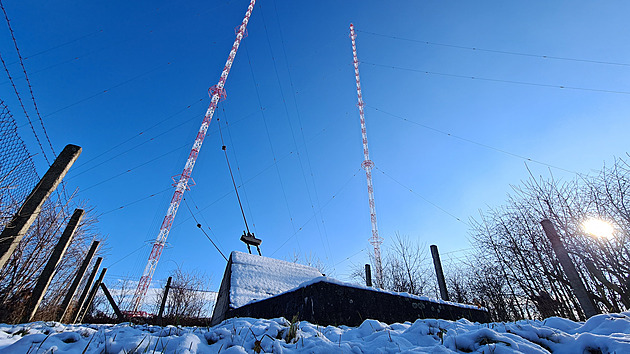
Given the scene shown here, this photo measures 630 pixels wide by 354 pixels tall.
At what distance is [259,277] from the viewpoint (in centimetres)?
579

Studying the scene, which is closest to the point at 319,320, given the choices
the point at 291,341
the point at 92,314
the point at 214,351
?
the point at 291,341

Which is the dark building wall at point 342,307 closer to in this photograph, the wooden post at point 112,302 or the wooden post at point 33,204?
the wooden post at point 33,204

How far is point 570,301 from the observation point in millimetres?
11117

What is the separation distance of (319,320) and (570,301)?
1379cm

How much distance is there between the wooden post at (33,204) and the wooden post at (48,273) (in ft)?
9.14

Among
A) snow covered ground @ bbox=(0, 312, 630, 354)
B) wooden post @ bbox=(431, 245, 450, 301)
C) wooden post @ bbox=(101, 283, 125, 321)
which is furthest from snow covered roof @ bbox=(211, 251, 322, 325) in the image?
wooden post @ bbox=(101, 283, 125, 321)

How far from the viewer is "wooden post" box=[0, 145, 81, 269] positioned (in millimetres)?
3631

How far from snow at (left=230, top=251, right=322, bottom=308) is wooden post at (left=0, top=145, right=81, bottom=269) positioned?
10.7ft

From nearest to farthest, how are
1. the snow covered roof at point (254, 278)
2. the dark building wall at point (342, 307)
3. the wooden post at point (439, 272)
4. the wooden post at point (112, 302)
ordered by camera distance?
the dark building wall at point (342, 307) < the snow covered roof at point (254, 278) < the wooden post at point (439, 272) < the wooden post at point (112, 302)

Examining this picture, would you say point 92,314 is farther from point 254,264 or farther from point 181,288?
point 254,264

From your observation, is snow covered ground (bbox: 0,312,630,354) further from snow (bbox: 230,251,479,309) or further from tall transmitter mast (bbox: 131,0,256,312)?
tall transmitter mast (bbox: 131,0,256,312)

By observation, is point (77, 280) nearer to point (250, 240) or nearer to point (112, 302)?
point (250, 240)

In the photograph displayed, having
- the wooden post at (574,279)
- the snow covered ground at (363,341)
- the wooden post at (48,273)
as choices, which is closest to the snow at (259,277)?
the snow covered ground at (363,341)

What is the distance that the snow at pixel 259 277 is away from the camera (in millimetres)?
5281
